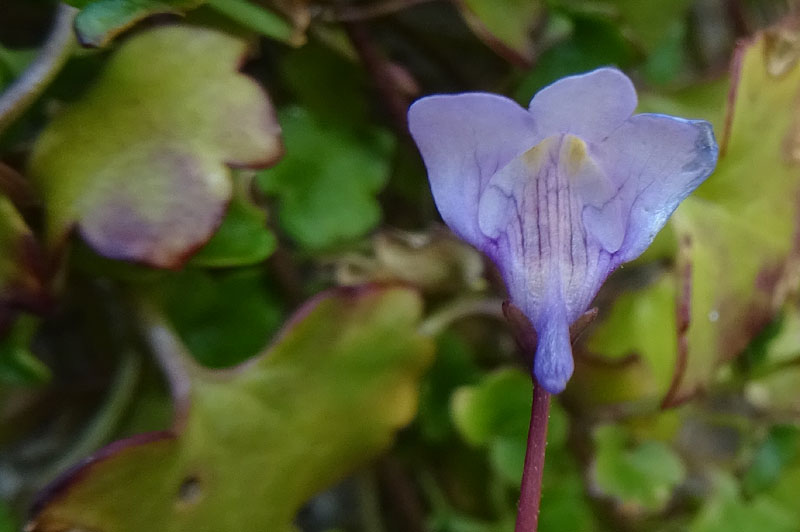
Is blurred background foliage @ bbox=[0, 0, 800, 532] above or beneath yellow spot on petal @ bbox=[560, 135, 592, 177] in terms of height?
beneath

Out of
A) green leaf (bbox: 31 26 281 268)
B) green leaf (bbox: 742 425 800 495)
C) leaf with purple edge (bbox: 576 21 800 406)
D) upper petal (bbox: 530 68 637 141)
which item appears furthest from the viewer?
green leaf (bbox: 742 425 800 495)

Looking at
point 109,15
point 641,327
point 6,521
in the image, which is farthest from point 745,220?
point 6,521

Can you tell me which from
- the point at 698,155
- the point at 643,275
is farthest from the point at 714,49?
the point at 698,155

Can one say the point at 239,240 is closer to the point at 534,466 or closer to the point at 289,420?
the point at 289,420

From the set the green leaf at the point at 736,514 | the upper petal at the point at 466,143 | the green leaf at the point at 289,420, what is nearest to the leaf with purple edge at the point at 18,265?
→ the green leaf at the point at 289,420

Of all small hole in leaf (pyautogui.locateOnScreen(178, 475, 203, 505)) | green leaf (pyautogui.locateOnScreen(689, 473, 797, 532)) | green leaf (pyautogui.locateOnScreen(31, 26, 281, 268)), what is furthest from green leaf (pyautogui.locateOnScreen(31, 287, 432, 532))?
green leaf (pyautogui.locateOnScreen(689, 473, 797, 532))

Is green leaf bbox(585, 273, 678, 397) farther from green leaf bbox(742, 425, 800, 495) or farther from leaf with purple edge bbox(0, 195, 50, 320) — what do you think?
leaf with purple edge bbox(0, 195, 50, 320)
